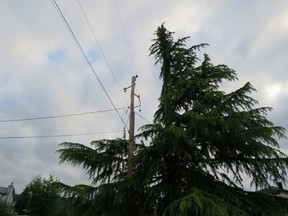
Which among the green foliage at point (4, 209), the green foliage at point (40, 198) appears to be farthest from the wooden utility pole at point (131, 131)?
the green foliage at point (40, 198)

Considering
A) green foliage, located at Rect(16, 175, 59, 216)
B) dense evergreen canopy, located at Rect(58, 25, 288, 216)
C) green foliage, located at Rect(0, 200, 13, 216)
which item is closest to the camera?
dense evergreen canopy, located at Rect(58, 25, 288, 216)

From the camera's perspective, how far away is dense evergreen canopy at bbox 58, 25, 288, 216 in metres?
8.29

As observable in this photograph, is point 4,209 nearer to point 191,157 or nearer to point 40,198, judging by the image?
point 40,198

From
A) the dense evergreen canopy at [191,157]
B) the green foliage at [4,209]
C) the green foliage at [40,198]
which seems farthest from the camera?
the green foliage at [40,198]

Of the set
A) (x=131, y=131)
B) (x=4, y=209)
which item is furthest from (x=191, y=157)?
(x=4, y=209)

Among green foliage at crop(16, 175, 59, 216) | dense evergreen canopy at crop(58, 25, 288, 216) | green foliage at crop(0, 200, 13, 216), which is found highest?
green foliage at crop(16, 175, 59, 216)

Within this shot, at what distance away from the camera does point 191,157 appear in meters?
9.13

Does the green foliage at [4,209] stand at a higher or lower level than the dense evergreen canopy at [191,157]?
higher

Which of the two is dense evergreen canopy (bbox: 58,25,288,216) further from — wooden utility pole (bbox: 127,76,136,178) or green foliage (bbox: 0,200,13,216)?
green foliage (bbox: 0,200,13,216)

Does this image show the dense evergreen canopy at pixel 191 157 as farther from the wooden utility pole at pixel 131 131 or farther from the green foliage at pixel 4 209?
the green foliage at pixel 4 209

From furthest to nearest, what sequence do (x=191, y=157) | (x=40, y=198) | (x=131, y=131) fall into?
(x=40, y=198) → (x=131, y=131) → (x=191, y=157)

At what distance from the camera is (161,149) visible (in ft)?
28.8

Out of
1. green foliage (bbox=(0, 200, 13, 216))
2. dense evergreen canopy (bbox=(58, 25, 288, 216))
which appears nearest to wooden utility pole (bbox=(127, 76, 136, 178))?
dense evergreen canopy (bbox=(58, 25, 288, 216))

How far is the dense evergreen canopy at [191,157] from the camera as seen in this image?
27.2 feet
